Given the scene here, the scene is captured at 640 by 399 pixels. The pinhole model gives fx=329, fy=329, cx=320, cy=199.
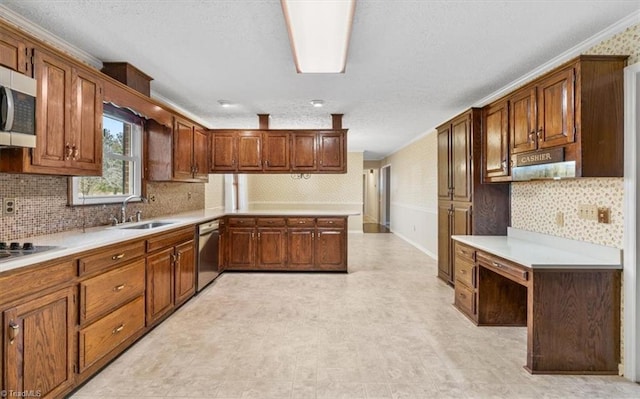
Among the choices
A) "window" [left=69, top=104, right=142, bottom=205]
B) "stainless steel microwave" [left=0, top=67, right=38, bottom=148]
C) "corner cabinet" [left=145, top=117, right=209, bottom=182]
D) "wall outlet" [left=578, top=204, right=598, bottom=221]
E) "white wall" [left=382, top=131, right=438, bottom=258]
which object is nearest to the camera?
"stainless steel microwave" [left=0, top=67, right=38, bottom=148]

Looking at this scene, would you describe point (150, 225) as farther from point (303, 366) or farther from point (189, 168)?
point (303, 366)

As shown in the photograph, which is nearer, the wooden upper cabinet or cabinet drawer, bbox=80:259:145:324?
cabinet drawer, bbox=80:259:145:324

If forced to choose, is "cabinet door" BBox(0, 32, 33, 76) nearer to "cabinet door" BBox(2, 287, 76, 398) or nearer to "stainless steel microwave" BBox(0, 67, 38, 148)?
"stainless steel microwave" BBox(0, 67, 38, 148)

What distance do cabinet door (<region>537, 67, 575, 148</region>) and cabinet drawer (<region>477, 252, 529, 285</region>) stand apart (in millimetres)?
975

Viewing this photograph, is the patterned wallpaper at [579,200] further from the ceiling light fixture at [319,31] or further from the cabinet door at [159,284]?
the cabinet door at [159,284]

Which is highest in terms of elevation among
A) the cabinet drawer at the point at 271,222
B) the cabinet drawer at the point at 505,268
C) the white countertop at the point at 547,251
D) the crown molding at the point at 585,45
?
the crown molding at the point at 585,45

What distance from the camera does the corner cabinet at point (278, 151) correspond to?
200 inches

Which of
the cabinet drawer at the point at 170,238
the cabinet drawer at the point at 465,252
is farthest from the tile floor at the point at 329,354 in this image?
the cabinet drawer at the point at 170,238

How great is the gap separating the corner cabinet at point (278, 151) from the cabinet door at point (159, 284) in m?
2.21

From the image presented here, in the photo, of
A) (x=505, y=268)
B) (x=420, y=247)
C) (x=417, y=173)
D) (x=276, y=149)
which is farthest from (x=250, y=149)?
(x=420, y=247)

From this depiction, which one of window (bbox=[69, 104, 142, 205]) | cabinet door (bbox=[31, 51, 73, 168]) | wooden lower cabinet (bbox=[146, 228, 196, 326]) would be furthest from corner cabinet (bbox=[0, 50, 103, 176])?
wooden lower cabinet (bbox=[146, 228, 196, 326])

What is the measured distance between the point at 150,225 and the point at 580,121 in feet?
12.7

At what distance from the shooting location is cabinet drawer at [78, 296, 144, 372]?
83.2 inches

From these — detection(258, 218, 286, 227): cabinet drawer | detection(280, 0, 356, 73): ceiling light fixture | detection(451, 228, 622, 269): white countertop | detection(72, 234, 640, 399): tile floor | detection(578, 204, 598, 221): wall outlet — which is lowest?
detection(72, 234, 640, 399): tile floor
